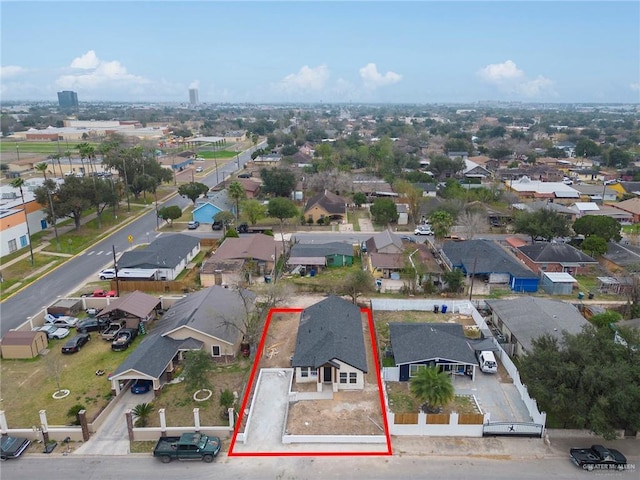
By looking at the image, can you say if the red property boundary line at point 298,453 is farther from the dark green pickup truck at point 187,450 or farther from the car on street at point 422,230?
the car on street at point 422,230

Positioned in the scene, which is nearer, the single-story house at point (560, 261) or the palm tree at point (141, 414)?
the palm tree at point (141, 414)

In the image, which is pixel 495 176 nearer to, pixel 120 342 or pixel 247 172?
pixel 247 172

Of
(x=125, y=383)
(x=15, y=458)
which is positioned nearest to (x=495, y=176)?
(x=125, y=383)

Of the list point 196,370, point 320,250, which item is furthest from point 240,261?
point 196,370

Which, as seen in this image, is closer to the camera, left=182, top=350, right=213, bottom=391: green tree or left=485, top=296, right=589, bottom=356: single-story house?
left=182, top=350, right=213, bottom=391: green tree

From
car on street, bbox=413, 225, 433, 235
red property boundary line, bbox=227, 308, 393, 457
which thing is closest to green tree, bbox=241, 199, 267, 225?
car on street, bbox=413, 225, 433, 235

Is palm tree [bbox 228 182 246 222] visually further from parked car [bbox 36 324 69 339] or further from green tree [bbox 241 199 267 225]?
parked car [bbox 36 324 69 339]

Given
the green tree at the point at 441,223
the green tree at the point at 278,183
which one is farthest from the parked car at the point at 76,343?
the green tree at the point at 278,183
